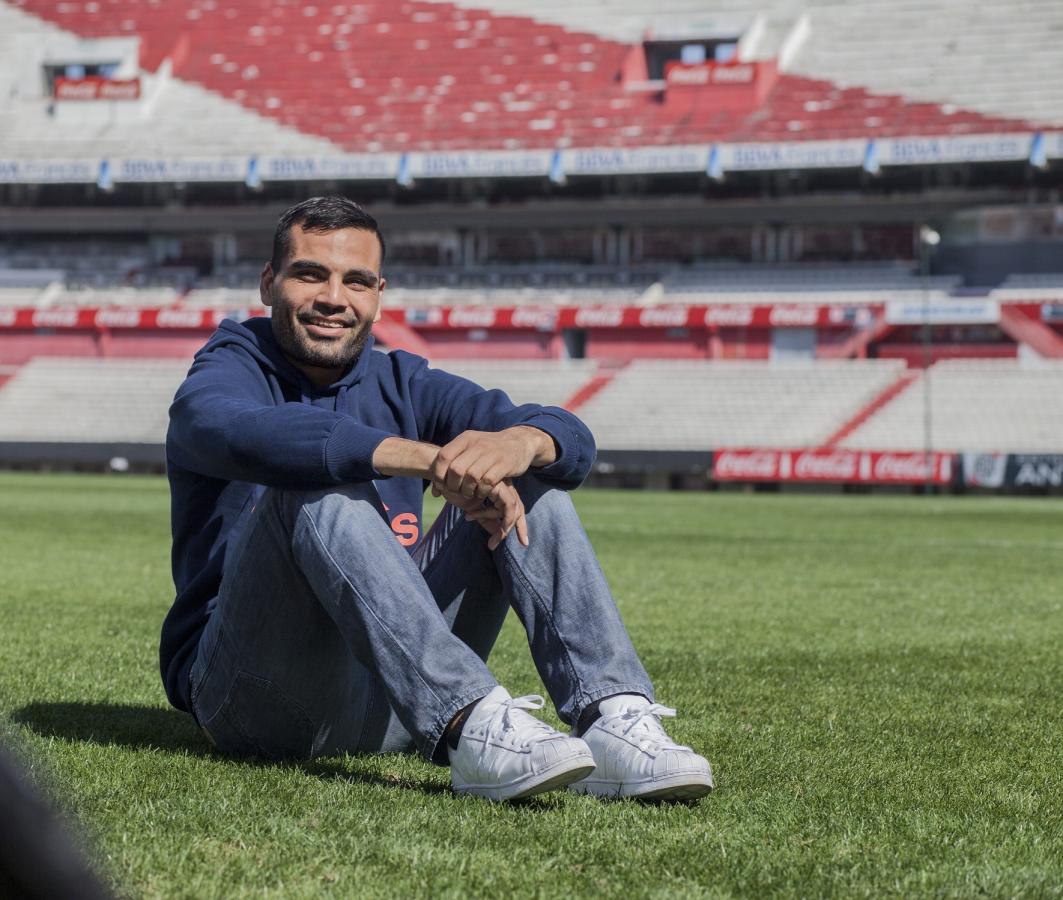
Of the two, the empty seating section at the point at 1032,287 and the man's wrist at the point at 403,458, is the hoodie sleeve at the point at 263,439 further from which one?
the empty seating section at the point at 1032,287

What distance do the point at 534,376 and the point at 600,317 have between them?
2.43 m

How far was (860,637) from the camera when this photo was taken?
290 inches

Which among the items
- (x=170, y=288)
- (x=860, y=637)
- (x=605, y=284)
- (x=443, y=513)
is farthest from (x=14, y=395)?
(x=443, y=513)

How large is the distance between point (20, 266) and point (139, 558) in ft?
119

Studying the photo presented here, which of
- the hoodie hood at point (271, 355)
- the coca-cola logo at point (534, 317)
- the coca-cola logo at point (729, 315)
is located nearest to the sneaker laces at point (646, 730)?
the hoodie hood at point (271, 355)

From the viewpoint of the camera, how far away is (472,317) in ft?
130

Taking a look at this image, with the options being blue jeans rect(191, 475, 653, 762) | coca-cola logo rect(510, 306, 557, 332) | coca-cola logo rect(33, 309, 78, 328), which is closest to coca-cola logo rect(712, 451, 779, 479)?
coca-cola logo rect(510, 306, 557, 332)

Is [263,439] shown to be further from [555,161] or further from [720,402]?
[555,161]

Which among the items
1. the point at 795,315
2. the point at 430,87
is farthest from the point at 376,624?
the point at 430,87

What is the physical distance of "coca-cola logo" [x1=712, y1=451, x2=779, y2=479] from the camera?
3216 centimetres

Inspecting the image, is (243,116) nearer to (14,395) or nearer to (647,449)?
(14,395)

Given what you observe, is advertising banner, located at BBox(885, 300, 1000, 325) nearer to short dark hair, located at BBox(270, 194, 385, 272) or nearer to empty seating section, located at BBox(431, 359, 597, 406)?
empty seating section, located at BBox(431, 359, 597, 406)

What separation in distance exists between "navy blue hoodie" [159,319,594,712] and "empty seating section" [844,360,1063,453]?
3083 cm

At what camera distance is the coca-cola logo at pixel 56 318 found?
41344 millimetres
